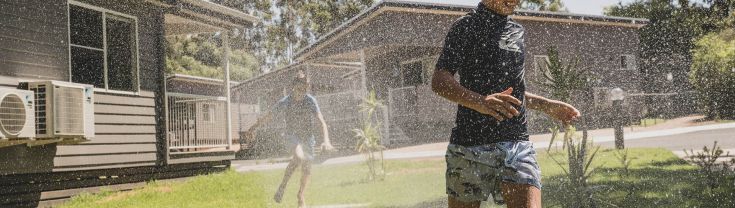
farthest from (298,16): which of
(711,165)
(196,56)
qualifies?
(711,165)

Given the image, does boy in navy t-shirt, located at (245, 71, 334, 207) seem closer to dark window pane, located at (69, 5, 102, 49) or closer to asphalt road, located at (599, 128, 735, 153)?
Answer: dark window pane, located at (69, 5, 102, 49)

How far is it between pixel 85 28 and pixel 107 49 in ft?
2.48

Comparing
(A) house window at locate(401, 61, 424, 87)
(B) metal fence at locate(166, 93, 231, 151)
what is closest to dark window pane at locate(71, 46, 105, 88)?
(B) metal fence at locate(166, 93, 231, 151)

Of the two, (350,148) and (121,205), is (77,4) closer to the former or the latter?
(121,205)

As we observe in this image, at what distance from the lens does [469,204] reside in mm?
2443

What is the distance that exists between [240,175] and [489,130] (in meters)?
8.82

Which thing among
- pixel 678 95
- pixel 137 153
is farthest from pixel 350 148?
pixel 678 95

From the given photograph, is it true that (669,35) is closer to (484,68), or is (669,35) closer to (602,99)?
(602,99)

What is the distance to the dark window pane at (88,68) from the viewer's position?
417 inches

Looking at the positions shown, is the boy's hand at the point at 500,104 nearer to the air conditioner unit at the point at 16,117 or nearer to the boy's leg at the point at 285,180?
the boy's leg at the point at 285,180

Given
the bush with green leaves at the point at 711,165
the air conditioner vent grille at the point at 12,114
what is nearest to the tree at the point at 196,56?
the air conditioner vent grille at the point at 12,114

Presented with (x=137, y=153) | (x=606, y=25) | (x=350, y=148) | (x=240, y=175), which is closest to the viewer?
(x=137, y=153)

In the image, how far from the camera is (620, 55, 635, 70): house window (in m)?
20.8

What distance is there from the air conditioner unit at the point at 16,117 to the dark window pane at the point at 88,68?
12.7ft
